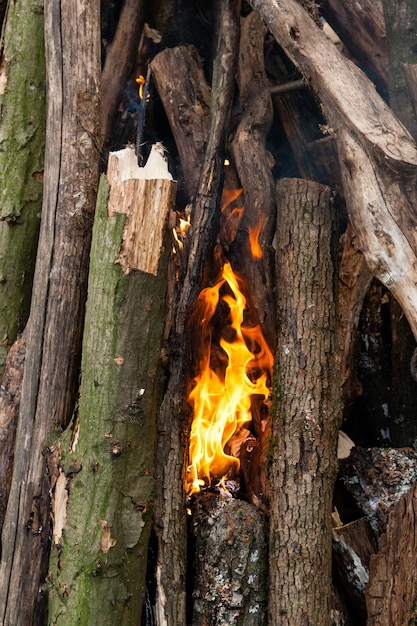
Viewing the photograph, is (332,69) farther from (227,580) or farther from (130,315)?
(227,580)

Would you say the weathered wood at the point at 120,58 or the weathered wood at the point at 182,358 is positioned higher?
the weathered wood at the point at 120,58

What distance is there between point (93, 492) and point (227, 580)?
798mm

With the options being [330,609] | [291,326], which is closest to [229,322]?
[291,326]

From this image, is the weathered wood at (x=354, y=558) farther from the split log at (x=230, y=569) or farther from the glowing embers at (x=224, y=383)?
the glowing embers at (x=224, y=383)

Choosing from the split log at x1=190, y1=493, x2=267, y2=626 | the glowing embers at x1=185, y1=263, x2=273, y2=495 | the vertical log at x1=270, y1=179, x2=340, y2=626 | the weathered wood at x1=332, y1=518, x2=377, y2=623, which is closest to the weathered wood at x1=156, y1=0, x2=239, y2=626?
the split log at x1=190, y1=493, x2=267, y2=626

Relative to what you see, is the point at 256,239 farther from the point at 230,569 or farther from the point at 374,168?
the point at 230,569

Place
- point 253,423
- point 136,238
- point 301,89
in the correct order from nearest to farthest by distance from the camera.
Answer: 1. point 136,238
2. point 253,423
3. point 301,89

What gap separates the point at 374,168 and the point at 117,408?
1571 millimetres

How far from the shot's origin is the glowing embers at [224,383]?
3531 millimetres

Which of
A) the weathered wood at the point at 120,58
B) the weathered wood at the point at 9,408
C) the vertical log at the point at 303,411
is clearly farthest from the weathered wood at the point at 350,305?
the weathered wood at the point at 9,408

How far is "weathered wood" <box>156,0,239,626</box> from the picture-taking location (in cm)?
307

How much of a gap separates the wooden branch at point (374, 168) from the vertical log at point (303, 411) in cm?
44

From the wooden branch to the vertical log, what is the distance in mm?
438

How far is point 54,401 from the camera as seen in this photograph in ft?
10.9
